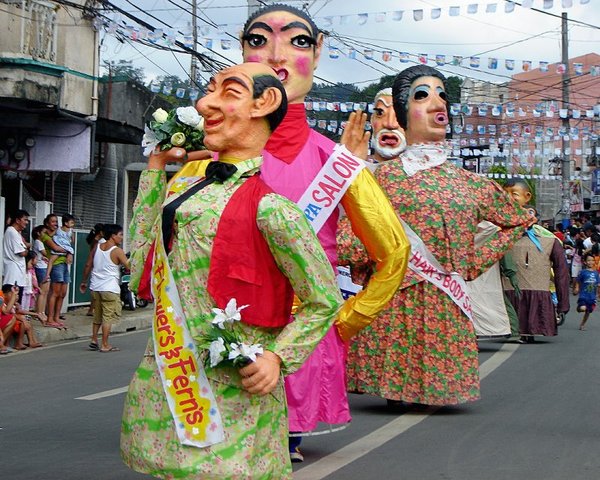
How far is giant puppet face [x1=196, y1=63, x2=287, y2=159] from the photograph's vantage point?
4.22 metres

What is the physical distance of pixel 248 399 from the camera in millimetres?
3926

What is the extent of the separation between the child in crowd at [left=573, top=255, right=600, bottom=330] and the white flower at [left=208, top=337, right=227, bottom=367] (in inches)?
595

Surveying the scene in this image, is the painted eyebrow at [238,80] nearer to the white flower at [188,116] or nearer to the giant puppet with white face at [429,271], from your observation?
the white flower at [188,116]

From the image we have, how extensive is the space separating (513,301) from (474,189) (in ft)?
22.9

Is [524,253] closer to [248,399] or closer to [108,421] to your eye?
[108,421]

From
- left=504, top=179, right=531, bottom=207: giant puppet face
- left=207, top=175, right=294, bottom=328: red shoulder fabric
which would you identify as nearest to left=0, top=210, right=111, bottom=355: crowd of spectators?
left=504, top=179, right=531, bottom=207: giant puppet face

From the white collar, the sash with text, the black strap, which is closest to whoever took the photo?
the black strap

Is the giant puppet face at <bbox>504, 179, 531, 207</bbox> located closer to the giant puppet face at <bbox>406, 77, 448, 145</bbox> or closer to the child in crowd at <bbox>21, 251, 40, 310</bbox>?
the giant puppet face at <bbox>406, 77, 448, 145</bbox>

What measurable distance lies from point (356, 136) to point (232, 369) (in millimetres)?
3127

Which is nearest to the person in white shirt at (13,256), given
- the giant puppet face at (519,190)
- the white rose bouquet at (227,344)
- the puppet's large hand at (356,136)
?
the giant puppet face at (519,190)

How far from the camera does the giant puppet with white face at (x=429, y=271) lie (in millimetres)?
8180

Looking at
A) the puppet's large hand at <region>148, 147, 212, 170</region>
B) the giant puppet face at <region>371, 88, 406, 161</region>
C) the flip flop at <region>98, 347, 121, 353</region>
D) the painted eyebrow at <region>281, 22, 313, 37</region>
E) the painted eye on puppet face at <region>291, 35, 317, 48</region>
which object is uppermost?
the painted eyebrow at <region>281, 22, 313, 37</region>

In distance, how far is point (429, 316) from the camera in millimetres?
8297

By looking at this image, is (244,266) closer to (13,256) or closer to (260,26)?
(260,26)
